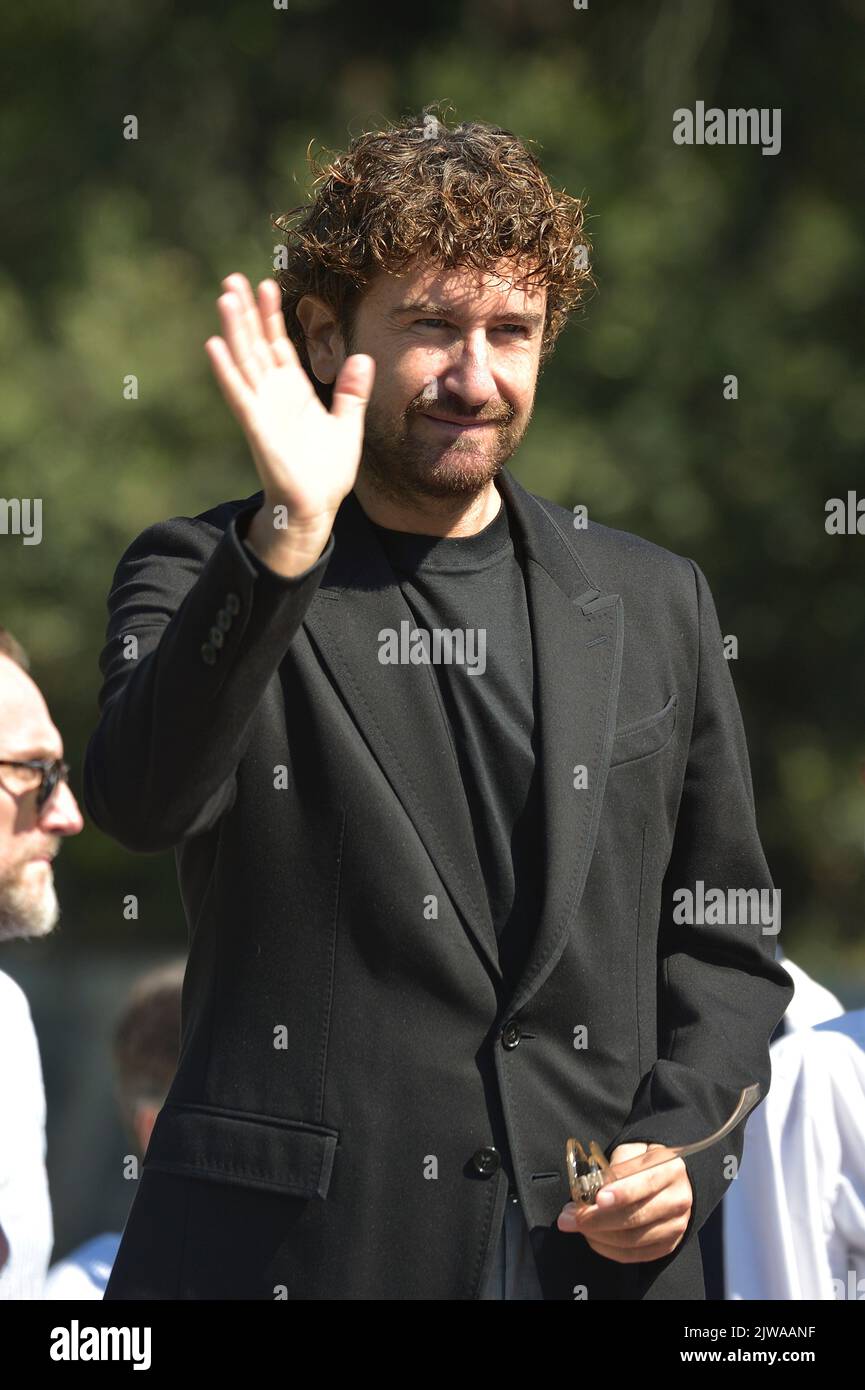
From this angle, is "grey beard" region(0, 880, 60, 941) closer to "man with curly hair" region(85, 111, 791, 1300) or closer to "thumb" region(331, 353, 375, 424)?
"man with curly hair" region(85, 111, 791, 1300)

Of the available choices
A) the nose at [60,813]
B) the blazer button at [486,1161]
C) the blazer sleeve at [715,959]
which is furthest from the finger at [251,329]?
the nose at [60,813]

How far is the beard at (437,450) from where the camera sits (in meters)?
2.10

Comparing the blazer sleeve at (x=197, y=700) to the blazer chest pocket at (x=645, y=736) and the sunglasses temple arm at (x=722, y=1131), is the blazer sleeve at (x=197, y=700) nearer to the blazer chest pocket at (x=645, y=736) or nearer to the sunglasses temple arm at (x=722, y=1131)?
the blazer chest pocket at (x=645, y=736)

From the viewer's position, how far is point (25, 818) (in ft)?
10.4

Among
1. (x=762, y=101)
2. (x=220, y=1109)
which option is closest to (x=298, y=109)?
(x=762, y=101)

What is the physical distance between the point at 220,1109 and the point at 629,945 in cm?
47

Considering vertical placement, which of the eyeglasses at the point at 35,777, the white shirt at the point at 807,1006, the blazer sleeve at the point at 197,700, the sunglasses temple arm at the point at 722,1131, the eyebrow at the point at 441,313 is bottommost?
the sunglasses temple arm at the point at 722,1131

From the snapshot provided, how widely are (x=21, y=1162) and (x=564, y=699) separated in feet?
4.83

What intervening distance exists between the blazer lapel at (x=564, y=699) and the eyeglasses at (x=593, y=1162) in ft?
0.52

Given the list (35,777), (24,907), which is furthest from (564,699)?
(24,907)

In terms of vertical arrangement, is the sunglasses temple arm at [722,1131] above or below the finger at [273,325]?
below

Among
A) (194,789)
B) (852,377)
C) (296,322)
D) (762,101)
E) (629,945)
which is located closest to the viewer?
(194,789)

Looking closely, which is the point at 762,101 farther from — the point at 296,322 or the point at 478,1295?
the point at 478,1295

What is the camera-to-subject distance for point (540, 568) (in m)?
2.22
